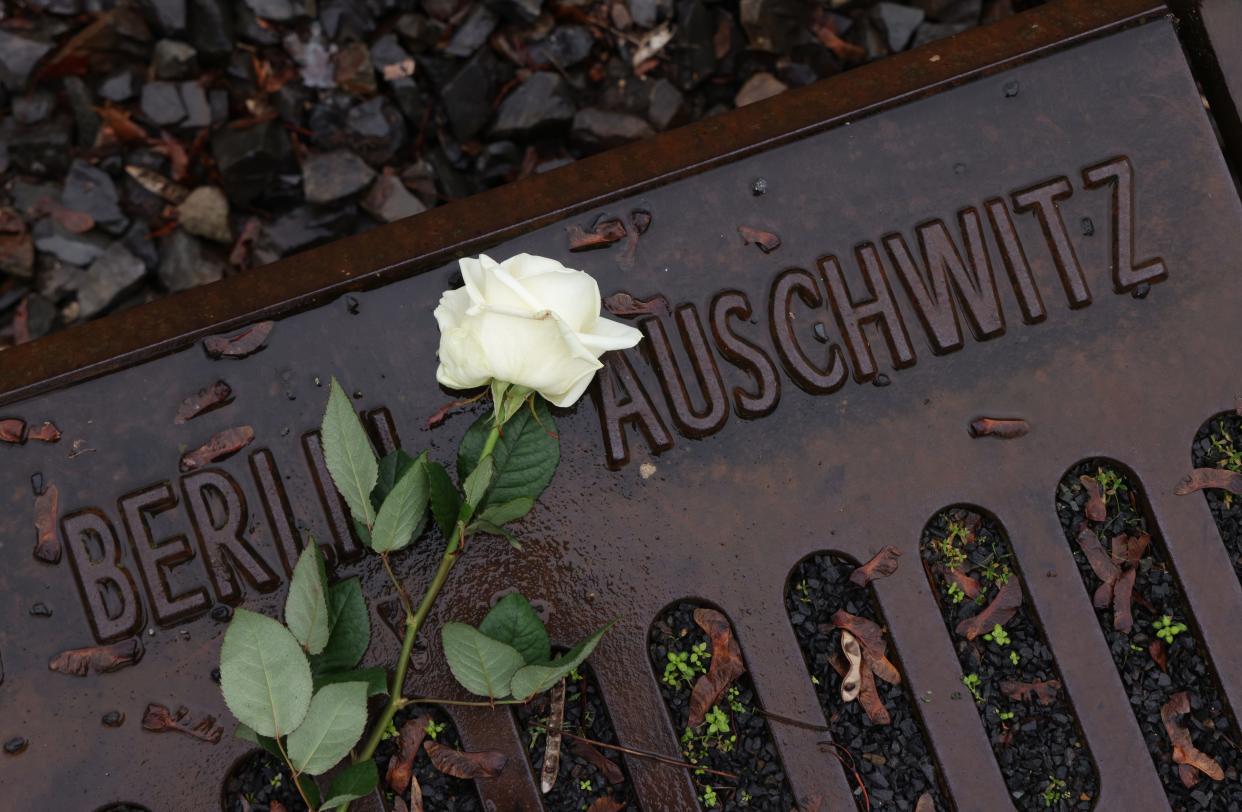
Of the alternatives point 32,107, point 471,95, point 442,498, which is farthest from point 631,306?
point 32,107

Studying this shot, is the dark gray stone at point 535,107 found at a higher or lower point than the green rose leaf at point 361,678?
higher

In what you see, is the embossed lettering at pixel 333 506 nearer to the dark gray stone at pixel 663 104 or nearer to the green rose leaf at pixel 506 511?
the green rose leaf at pixel 506 511

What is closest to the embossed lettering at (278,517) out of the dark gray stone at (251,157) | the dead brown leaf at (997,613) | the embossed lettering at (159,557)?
the embossed lettering at (159,557)

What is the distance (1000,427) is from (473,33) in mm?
1685

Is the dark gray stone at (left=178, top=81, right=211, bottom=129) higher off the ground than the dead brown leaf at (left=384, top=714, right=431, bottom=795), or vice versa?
the dark gray stone at (left=178, top=81, right=211, bottom=129)

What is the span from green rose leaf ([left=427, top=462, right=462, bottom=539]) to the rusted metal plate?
24 cm

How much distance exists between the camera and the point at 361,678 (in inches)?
74.8

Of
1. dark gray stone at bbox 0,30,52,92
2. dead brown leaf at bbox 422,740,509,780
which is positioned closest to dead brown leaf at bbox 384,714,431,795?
dead brown leaf at bbox 422,740,509,780

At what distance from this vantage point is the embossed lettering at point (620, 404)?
7.18 feet

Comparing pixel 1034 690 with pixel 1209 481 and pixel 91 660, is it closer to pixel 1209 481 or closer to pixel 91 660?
pixel 1209 481

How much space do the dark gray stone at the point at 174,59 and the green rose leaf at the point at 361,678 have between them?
172cm

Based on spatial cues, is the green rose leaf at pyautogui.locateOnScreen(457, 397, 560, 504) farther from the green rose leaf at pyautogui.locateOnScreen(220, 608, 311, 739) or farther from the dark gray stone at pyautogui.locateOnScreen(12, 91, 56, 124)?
the dark gray stone at pyautogui.locateOnScreen(12, 91, 56, 124)

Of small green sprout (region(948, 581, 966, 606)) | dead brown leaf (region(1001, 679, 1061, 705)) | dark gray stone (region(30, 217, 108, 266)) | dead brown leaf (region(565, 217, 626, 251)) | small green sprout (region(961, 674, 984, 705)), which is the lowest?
dead brown leaf (region(1001, 679, 1061, 705))

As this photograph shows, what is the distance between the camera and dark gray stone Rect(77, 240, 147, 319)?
272cm
